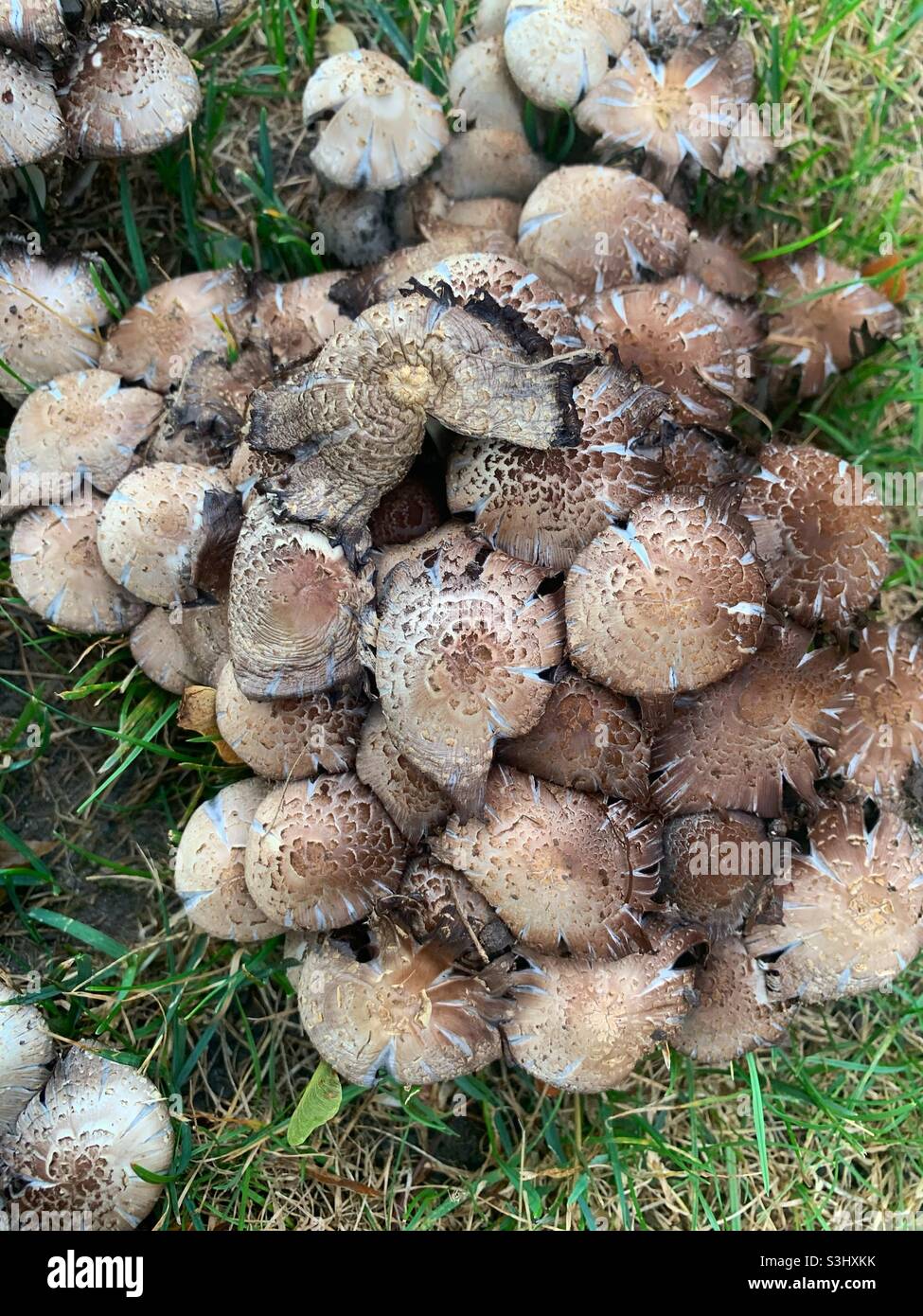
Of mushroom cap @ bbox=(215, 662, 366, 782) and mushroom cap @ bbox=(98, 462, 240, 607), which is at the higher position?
mushroom cap @ bbox=(98, 462, 240, 607)

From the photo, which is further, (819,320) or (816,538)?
(819,320)

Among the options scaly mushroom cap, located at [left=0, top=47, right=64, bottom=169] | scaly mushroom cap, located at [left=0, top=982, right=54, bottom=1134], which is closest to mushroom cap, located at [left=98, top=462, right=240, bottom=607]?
scaly mushroom cap, located at [left=0, top=47, right=64, bottom=169]

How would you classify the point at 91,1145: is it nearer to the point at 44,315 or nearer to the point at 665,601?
the point at 665,601

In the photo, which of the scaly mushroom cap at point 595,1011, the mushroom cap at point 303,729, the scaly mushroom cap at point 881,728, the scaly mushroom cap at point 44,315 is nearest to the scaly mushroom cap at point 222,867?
the mushroom cap at point 303,729

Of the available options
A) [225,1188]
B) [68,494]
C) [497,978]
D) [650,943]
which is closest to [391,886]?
[497,978]

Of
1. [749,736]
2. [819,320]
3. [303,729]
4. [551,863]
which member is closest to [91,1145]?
[303,729]

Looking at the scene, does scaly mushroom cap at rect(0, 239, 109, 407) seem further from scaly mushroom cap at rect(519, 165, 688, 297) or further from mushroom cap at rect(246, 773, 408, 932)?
mushroom cap at rect(246, 773, 408, 932)
